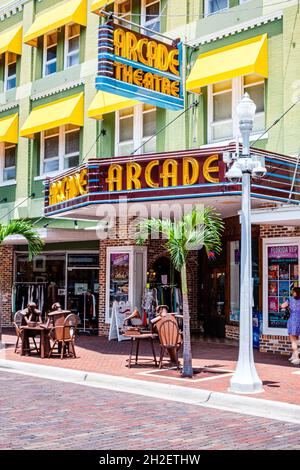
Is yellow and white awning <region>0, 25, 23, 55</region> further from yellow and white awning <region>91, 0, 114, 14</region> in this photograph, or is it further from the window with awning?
yellow and white awning <region>91, 0, 114, 14</region>

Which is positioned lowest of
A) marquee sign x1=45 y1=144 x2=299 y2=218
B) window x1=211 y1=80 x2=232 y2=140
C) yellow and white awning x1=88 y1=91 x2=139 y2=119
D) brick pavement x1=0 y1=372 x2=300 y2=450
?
brick pavement x1=0 y1=372 x2=300 y2=450

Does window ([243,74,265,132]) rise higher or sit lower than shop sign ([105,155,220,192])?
higher

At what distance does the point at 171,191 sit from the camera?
13570 mm

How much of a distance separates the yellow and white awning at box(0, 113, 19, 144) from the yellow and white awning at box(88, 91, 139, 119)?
4.81m

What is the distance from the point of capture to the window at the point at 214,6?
16.8 meters

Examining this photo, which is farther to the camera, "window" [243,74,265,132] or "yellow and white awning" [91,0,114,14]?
"yellow and white awning" [91,0,114,14]

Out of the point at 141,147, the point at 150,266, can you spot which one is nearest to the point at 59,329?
the point at 150,266

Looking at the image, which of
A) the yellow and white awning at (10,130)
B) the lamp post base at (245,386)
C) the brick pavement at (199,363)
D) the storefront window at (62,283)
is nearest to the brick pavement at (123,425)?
the lamp post base at (245,386)

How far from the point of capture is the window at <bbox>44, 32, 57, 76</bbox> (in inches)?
876

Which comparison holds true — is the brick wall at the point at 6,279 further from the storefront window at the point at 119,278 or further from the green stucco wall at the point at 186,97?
the storefront window at the point at 119,278

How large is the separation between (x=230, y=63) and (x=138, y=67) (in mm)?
3010

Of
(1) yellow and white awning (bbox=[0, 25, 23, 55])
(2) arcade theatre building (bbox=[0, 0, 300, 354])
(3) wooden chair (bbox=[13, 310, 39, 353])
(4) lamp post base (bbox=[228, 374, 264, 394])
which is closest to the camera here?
(4) lamp post base (bbox=[228, 374, 264, 394])

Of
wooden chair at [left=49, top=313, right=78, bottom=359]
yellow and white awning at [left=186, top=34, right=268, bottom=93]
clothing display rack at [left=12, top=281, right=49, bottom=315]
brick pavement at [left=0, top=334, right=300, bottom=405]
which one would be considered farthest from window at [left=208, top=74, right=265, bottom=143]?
clothing display rack at [left=12, top=281, right=49, bottom=315]
